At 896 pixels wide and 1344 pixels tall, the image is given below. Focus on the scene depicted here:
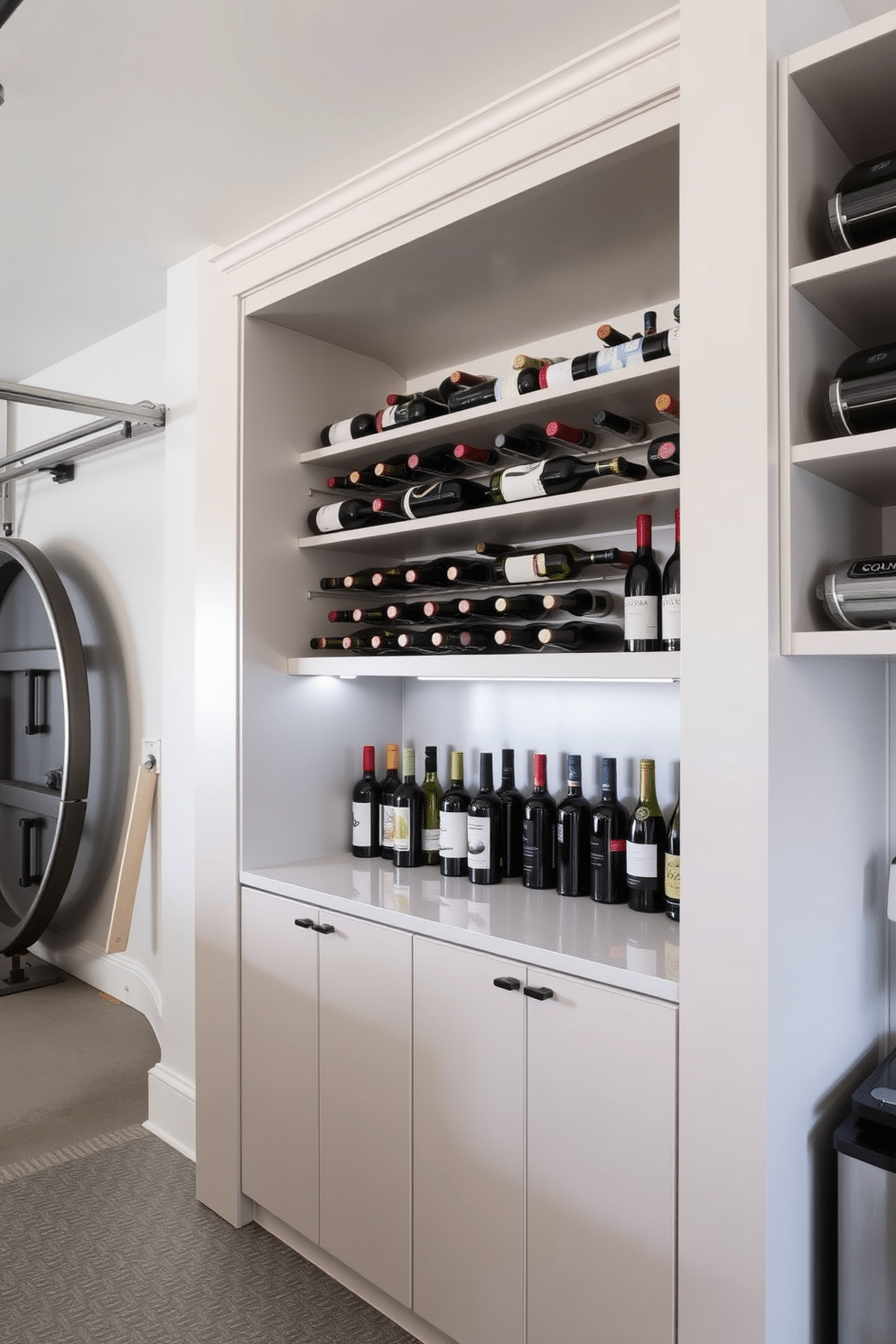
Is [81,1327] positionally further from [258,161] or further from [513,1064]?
[258,161]

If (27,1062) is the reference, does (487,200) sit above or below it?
above

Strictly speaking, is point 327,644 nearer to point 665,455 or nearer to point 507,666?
point 507,666

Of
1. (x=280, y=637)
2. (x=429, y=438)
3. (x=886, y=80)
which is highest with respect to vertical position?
(x=886, y=80)

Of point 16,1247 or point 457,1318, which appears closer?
point 457,1318

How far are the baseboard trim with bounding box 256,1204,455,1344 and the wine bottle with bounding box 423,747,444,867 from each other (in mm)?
941

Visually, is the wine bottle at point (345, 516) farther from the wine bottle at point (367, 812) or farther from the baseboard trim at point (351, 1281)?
the baseboard trim at point (351, 1281)

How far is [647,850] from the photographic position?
195 centimetres

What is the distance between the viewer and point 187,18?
1.89 m

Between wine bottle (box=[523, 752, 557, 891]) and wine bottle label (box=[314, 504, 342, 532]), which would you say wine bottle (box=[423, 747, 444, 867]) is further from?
wine bottle label (box=[314, 504, 342, 532])

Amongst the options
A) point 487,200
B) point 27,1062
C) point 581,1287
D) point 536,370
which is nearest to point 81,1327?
point 581,1287

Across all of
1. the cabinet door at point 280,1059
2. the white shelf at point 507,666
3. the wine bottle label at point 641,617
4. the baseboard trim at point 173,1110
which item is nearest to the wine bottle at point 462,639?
the white shelf at point 507,666

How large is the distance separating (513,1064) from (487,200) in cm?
165

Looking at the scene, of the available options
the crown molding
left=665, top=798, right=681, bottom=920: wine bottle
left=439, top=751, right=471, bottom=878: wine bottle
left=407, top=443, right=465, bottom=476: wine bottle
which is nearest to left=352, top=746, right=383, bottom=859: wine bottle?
left=439, top=751, right=471, bottom=878: wine bottle

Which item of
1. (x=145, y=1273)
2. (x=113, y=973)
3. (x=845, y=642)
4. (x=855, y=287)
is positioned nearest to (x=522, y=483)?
(x=855, y=287)
